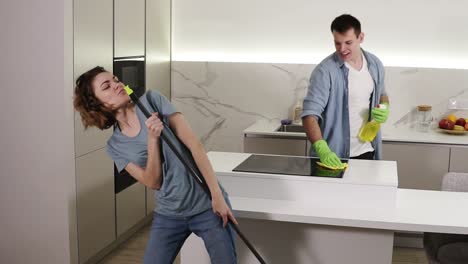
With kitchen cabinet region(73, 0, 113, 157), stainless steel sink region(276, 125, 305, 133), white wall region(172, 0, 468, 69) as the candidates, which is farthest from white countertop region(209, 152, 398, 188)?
white wall region(172, 0, 468, 69)

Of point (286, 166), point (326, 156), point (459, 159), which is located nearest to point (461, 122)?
point (459, 159)

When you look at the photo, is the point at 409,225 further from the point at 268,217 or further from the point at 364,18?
the point at 364,18

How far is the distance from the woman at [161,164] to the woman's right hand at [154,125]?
0.04ft

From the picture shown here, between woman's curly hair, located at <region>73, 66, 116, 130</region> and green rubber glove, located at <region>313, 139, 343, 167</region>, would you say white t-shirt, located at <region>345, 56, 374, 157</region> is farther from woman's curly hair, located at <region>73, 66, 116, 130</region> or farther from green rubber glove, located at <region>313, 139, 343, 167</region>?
woman's curly hair, located at <region>73, 66, 116, 130</region>

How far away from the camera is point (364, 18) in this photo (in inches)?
181

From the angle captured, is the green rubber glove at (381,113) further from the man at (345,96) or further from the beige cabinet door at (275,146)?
the beige cabinet door at (275,146)

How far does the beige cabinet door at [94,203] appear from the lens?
11.6 ft

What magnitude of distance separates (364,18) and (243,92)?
1072mm

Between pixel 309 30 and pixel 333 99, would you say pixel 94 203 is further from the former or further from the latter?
pixel 309 30

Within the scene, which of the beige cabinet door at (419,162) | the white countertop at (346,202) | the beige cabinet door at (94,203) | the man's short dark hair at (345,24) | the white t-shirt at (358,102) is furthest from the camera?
the beige cabinet door at (419,162)

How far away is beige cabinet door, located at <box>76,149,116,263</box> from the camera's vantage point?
3.53 metres

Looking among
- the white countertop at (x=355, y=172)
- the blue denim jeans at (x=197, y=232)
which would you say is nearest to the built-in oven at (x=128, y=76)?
the white countertop at (x=355, y=172)

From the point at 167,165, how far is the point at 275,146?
2.22m

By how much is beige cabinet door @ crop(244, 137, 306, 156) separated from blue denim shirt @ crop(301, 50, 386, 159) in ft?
3.07
